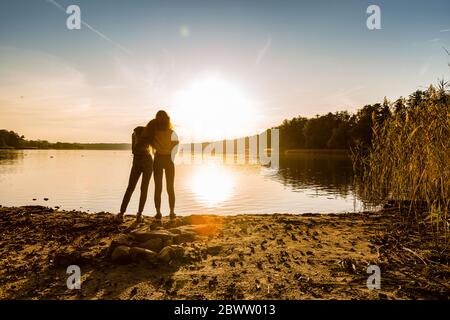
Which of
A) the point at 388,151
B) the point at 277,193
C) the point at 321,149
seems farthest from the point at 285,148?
the point at 388,151

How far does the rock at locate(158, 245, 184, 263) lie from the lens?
637 cm

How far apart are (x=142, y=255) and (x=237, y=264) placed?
2001 mm

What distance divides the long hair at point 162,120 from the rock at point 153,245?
3841mm

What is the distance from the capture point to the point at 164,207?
1931 centimetres

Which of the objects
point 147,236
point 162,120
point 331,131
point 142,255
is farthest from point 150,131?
point 331,131

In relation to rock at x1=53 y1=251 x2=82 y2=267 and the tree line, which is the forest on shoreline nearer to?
the tree line

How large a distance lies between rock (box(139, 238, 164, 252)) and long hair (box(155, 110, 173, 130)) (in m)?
3.84

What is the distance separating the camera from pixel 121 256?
6312 mm

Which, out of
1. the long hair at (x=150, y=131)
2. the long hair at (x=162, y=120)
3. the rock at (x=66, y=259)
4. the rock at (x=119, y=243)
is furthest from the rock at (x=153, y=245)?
the long hair at (x=162, y=120)

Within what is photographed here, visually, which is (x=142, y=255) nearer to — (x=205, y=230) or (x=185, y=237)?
(x=185, y=237)

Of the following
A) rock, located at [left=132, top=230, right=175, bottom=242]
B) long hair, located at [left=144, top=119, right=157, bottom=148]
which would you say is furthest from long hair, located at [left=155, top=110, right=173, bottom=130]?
rock, located at [left=132, top=230, right=175, bottom=242]

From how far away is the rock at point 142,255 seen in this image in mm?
6355

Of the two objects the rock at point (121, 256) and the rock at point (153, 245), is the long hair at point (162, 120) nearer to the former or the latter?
the rock at point (153, 245)
